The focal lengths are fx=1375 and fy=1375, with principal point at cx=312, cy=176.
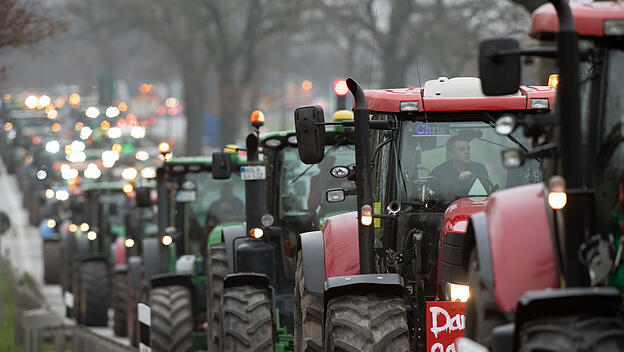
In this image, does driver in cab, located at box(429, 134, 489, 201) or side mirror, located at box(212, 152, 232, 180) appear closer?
driver in cab, located at box(429, 134, 489, 201)

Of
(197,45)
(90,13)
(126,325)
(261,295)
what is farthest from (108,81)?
(261,295)

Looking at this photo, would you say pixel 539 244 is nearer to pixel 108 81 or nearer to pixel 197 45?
pixel 197 45

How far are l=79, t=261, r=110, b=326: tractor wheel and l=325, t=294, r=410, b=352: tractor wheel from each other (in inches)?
622

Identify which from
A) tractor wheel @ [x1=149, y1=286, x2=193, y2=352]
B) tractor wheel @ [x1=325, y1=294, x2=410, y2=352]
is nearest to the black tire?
tractor wheel @ [x1=149, y1=286, x2=193, y2=352]

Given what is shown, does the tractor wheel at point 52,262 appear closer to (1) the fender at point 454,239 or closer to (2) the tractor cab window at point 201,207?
(2) the tractor cab window at point 201,207

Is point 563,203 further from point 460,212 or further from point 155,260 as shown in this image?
point 155,260

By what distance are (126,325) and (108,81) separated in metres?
41.0

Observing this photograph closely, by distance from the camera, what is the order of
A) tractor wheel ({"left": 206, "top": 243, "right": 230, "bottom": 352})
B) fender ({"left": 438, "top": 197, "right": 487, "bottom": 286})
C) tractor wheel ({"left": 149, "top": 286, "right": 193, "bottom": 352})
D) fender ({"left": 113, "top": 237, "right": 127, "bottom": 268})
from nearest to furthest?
fender ({"left": 438, "top": 197, "right": 487, "bottom": 286}) < tractor wheel ({"left": 206, "top": 243, "right": 230, "bottom": 352}) < tractor wheel ({"left": 149, "top": 286, "right": 193, "bottom": 352}) < fender ({"left": 113, "top": 237, "right": 127, "bottom": 268})

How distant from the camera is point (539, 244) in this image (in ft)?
21.0

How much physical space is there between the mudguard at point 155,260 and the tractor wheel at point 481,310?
11017 millimetres

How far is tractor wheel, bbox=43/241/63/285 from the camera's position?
33.2 metres

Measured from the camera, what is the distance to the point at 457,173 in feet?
30.3

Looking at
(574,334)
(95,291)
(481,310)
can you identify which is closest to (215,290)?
(481,310)

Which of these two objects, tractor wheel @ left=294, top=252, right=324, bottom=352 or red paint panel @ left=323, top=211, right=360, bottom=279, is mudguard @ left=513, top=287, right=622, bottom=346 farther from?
red paint panel @ left=323, top=211, right=360, bottom=279
